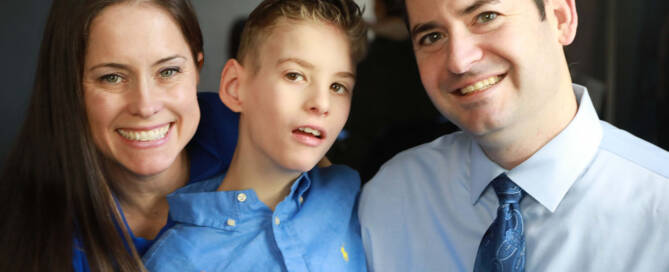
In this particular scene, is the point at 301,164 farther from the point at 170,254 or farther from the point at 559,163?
the point at 559,163

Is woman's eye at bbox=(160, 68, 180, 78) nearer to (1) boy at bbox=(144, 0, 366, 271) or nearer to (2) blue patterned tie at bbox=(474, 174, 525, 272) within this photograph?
(1) boy at bbox=(144, 0, 366, 271)

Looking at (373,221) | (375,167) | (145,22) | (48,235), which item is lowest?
(375,167)

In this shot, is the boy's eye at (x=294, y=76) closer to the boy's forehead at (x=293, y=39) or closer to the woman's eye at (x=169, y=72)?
the boy's forehead at (x=293, y=39)

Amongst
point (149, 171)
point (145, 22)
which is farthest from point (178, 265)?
point (145, 22)

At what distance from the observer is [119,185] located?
1.47 metres

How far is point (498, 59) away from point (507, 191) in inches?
11.4

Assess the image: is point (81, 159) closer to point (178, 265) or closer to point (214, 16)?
point (178, 265)

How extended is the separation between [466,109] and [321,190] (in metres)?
0.42

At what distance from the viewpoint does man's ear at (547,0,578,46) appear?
4.24 ft

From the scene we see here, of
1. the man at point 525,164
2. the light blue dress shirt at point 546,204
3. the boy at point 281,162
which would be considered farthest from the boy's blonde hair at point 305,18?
the light blue dress shirt at point 546,204

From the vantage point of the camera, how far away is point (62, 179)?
133 cm

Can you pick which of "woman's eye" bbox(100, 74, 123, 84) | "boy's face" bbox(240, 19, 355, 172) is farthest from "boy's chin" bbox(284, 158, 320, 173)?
"woman's eye" bbox(100, 74, 123, 84)

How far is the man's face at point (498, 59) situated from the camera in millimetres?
1209

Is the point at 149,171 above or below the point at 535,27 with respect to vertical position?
below
